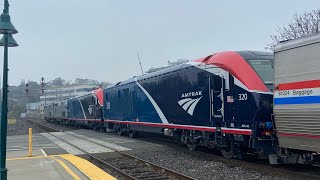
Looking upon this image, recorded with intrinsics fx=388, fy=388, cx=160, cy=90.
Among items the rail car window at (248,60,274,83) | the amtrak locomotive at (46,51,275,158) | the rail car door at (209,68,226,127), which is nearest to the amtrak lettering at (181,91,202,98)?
the amtrak locomotive at (46,51,275,158)

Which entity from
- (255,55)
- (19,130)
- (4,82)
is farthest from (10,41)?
(19,130)

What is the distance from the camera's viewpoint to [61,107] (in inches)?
2186

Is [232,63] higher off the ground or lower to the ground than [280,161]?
higher

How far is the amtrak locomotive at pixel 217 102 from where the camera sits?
34.9 feet

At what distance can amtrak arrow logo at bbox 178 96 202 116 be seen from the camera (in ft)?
46.8

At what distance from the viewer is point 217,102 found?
41.3 feet

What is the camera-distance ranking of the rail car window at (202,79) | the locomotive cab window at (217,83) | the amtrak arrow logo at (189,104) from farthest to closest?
the amtrak arrow logo at (189,104) → the rail car window at (202,79) → the locomotive cab window at (217,83)

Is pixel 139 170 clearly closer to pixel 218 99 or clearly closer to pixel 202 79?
pixel 218 99

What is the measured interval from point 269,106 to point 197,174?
270 centimetres

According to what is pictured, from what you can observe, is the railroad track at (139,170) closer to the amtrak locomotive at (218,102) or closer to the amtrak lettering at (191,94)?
the amtrak locomotive at (218,102)

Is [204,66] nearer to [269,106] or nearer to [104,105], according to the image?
[269,106]

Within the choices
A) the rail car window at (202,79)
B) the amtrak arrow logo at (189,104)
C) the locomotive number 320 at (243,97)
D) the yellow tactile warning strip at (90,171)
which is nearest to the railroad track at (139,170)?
the yellow tactile warning strip at (90,171)

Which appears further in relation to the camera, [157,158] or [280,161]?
[157,158]

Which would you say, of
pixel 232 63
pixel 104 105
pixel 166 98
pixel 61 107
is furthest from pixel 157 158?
pixel 61 107
